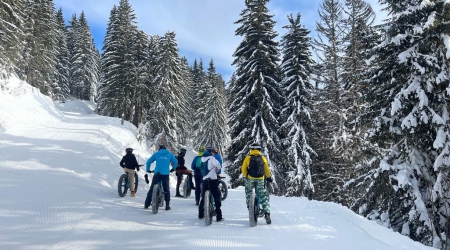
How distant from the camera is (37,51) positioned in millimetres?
41188

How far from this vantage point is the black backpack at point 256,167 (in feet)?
26.7

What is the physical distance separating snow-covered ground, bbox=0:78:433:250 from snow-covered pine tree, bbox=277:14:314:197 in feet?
27.0

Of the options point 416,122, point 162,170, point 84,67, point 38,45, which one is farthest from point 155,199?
point 84,67

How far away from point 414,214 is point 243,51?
16042 mm

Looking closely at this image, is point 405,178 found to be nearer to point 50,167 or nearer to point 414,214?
point 414,214

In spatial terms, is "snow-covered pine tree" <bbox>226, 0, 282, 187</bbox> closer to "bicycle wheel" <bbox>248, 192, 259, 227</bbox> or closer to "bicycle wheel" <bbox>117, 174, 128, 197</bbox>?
"bicycle wheel" <bbox>117, 174, 128, 197</bbox>

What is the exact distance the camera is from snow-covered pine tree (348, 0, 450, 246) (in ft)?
33.3

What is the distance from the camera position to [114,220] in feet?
26.0

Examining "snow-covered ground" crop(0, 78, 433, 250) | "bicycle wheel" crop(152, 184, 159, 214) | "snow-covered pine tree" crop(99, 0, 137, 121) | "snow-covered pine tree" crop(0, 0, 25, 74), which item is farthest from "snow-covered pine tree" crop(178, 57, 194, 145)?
"bicycle wheel" crop(152, 184, 159, 214)

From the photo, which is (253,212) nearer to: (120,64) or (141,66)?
(141,66)

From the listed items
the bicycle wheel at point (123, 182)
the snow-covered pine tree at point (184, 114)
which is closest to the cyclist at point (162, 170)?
the bicycle wheel at point (123, 182)

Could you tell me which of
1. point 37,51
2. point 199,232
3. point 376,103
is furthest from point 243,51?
point 37,51

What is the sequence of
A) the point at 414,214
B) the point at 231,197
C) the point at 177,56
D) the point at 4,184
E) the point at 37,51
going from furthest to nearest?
the point at 37,51 < the point at 177,56 < the point at 231,197 < the point at 414,214 < the point at 4,184

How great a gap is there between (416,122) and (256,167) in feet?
20.5
